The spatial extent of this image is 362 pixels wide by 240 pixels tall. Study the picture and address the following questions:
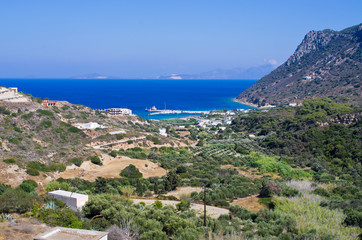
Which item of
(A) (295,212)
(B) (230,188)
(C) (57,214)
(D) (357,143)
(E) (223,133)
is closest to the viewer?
(C) (57,214)

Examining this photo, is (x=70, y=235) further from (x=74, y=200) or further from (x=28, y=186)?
(x=28, y=186)

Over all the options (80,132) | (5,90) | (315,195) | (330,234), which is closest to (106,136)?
(80,132)

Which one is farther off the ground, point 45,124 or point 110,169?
point 45,124

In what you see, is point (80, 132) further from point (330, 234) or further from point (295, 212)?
point (330, 234)

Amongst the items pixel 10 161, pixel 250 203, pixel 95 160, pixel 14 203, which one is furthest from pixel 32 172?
pixel 250 203

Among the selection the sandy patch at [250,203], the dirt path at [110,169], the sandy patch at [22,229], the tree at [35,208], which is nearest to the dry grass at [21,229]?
the sandy patch at [22,229]

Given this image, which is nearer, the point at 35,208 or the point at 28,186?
the point at 35,208

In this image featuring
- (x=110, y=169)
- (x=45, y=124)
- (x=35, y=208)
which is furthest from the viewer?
(x=45, y=124)

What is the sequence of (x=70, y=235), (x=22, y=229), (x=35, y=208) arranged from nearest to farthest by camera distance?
(x=70, y=235), (x=22, y=229), (x=35, y=208)
